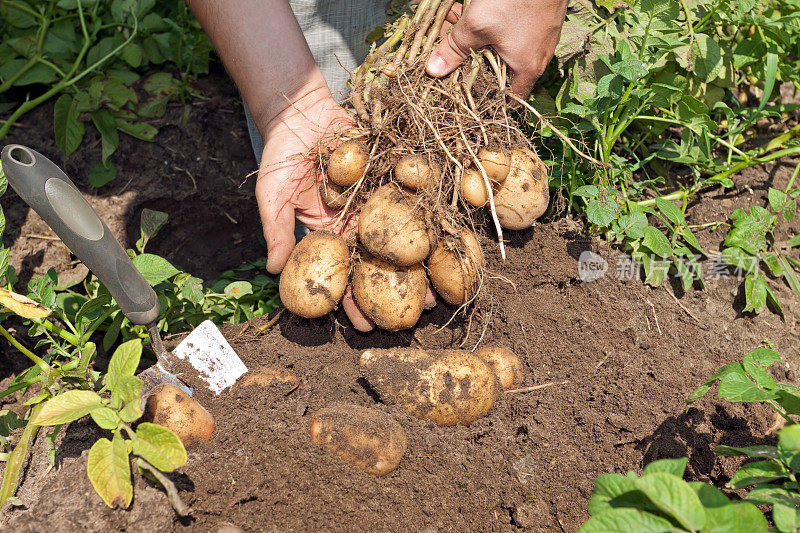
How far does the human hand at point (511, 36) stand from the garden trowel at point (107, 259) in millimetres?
1191

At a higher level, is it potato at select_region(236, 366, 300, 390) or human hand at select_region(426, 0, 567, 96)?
human hand at select_region(426, 0, 567, 96)

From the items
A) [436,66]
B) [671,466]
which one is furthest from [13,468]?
[436,66]

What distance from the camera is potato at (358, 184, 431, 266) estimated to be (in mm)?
1665

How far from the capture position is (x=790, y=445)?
98cm

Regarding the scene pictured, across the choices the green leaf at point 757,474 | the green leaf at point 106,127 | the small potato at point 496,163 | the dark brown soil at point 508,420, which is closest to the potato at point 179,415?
the dark brown soil at point 508,420

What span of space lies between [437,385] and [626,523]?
691 millimetres

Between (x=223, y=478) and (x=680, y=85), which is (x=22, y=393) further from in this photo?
(x=680, y=85)

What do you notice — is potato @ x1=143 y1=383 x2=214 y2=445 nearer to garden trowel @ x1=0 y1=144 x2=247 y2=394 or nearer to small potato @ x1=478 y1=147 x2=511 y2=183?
garden trowel @ x1=0 y1=144 x2=247 y2=394

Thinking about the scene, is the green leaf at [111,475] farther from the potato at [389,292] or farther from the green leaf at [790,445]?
the green leaf at [790,445]

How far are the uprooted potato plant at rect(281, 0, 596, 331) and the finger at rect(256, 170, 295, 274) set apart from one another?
0.32 ft

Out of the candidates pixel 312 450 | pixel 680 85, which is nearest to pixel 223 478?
pixel 312 450

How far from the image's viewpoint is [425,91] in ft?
6.08

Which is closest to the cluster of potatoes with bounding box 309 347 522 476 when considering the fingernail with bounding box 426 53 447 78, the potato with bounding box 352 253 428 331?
the potato with bounding box 352 253 428 331

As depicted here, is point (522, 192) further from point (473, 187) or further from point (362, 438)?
point (362, 438)
